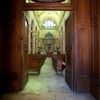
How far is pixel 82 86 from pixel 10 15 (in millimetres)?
3167

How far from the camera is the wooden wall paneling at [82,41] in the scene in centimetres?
511

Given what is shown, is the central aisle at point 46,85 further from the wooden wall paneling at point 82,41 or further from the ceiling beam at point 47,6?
the ceiling beam at point 47,6

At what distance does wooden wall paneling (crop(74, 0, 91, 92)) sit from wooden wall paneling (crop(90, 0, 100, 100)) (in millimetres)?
243

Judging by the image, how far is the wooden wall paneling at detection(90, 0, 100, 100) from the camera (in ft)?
14.3

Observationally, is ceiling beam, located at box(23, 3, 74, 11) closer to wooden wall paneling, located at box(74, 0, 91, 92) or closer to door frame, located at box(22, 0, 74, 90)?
door frame, located at box(22, 0, 74, 90)

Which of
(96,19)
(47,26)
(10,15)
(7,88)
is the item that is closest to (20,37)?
(10,15)

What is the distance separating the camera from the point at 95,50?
468 cm

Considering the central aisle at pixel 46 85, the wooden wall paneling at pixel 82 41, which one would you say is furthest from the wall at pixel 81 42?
the central aisle at pixel 46 85

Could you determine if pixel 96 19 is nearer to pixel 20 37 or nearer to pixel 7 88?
pixel 20 37

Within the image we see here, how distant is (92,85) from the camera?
4750 mm

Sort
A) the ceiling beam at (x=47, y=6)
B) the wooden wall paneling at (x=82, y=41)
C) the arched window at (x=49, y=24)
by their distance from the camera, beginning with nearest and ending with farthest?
the wooden wall paneling at (x=82, y=41) → the ceiling beam at (x=47, y=6) → the arched window at (x=49, y=24)

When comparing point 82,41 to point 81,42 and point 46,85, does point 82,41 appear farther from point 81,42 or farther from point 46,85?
point 46,85

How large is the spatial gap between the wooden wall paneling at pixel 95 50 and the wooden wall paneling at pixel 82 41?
0.24 metres

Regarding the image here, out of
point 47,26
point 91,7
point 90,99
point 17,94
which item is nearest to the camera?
point 90,99
